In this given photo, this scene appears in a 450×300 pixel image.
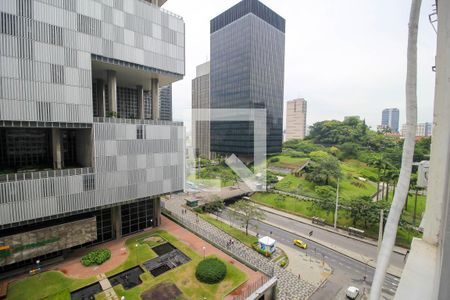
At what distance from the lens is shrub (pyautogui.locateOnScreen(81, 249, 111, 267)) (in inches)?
841

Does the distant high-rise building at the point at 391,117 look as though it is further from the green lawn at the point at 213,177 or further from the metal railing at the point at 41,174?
the metal railing at the point at 41,174

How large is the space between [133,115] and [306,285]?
31.6 m

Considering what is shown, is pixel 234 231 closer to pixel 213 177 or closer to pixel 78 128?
pixel 78 128

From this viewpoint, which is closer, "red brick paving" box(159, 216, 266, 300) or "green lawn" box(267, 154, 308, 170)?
"red brick paving" box(159, 216, 266, 300)

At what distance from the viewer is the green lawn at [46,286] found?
17203 millimetres

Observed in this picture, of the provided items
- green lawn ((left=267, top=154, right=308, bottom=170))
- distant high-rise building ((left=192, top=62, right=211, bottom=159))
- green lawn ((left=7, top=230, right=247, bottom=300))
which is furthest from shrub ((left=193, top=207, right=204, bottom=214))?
distant high-rise building ((left=192, top=62, right=211, bottom=159))

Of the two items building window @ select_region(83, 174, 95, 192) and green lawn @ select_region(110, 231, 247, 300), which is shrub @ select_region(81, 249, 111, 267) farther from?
building window @ select_region(83, 174, 95, 192)

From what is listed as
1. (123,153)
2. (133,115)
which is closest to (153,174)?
(123,153)

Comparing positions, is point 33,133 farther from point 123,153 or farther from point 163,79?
point 163,79

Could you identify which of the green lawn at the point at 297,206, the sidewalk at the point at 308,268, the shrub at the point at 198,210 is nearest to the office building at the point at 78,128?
the shrub at the point at 198,210

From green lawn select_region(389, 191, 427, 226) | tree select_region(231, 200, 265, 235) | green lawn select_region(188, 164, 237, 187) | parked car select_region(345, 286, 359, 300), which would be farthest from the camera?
green lawn select_region(188, 164, 237, 187)

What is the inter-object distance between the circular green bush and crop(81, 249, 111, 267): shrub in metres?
9.76

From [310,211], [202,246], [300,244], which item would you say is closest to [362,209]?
[310,211]

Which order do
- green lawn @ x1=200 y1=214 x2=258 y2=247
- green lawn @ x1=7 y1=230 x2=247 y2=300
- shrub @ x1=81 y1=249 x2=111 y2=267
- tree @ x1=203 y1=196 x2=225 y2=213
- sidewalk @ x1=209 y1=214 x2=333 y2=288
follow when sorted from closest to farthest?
1. green lawn @ x1=7 y1=230 x2=247 y2=300
2. shrub @ x1=81 y1=249 x2=111 y2=267
3. sidewalk @ x1=209 y1=214 x2=333 y2=288
4. green lawn @ x1=200 y1=214 x2=258 y2=247
5. tree @ x1=203 y1=196 x2=225 y2=213
